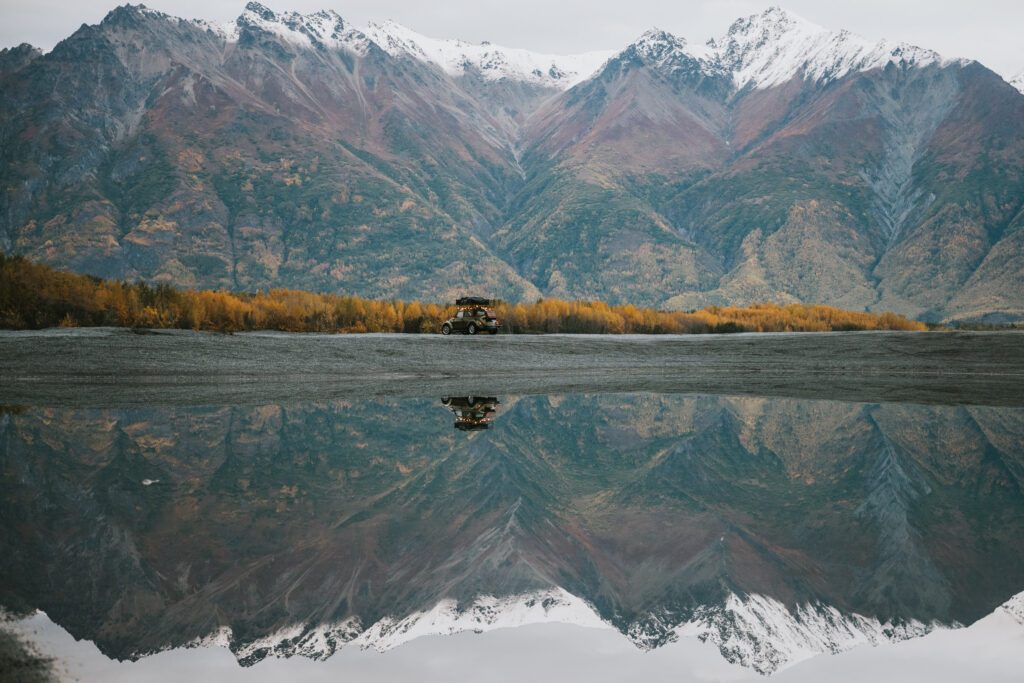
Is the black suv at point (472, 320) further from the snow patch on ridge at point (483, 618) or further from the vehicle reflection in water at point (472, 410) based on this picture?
the snow patch on ridge at point (483, 618)

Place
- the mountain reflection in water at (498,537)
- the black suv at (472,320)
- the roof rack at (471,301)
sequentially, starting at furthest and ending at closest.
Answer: the roof rack at (471,301)
the black suv at (472,320)
the mountain reflection in water at (498,537)

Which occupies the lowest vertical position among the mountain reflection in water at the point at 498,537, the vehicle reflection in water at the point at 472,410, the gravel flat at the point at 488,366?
the gravel flat at the point at 488,366

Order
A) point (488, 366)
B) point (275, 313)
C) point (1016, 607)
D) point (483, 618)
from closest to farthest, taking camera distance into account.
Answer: point (1016, 607) → point (483, 618) → point (488, 366) → point (275, 313)

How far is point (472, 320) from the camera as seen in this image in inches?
1249

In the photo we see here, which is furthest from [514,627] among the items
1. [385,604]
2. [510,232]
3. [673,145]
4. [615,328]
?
[673,145]

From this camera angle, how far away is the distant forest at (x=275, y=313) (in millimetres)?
27781

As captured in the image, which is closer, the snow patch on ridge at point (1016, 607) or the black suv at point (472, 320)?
the snow patch on ridge at point (1016, 607)

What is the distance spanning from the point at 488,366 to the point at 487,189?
167170mm

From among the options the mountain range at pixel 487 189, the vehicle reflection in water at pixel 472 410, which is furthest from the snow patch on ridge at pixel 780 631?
the mountain range at pixel 487 189

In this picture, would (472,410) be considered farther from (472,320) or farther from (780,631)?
(472,320)

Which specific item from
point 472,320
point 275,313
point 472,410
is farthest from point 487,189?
point 472,410

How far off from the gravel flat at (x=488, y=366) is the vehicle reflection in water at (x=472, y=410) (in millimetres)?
1553

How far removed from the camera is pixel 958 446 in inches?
431

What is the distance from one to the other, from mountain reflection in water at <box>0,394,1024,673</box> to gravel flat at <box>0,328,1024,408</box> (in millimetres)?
7891
